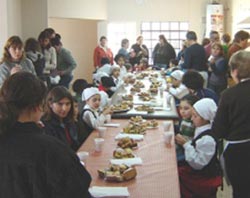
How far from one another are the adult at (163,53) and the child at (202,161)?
7.70m

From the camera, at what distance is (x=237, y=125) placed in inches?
117

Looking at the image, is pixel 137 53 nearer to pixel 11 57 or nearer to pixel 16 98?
pixel 11 57

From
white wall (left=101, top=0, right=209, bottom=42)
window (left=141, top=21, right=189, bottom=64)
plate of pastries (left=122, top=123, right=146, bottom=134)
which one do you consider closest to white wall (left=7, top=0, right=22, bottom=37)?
plate of pastries (left=122, top=123, right=146, bottom=134)

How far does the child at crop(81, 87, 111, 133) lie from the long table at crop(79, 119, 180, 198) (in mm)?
163

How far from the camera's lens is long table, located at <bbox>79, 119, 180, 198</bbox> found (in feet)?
7.55

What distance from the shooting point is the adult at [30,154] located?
4.93ft

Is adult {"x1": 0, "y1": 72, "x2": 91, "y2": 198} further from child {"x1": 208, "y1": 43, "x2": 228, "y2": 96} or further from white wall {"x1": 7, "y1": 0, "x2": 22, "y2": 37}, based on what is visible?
child {"x1": 208, "y1": 43, "x2": 228, "y2": 96}

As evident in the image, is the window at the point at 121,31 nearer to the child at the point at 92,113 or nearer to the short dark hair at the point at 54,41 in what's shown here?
the short dark hair at the point at 54,41

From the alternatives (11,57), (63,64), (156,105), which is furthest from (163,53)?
(11,57)

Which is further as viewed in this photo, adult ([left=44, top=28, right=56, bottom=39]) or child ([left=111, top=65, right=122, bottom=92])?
child ([left=111, top=65, right=122, bottom=92])

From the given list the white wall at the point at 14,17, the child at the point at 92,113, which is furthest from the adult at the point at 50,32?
the child at the point at 92,113

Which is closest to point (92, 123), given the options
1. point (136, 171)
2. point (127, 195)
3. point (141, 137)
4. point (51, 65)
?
point (141, 137)

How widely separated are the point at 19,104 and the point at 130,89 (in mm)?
4960

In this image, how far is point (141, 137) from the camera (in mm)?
3527
